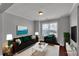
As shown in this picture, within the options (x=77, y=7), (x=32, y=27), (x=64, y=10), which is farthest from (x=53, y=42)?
(x=77, y=7)

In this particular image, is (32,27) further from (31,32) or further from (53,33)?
(53,33)

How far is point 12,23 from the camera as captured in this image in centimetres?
290

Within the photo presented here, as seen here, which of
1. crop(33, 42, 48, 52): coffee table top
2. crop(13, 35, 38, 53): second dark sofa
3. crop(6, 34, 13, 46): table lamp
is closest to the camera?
crop(6, 34, 13, 46): table lamp

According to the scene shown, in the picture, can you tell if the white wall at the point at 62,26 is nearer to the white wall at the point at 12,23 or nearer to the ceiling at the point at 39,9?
the ceiling at the point at 39,9

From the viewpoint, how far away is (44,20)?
307 centimetres

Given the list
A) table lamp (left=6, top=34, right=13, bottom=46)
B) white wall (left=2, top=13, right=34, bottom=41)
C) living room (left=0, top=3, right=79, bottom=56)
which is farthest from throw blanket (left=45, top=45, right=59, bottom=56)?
table lamp (left=6, top=34, right=13, bottom=46)

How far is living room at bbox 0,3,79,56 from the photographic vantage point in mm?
2830

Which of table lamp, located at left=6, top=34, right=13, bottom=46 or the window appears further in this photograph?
the window

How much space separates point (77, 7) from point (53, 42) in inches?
45.9

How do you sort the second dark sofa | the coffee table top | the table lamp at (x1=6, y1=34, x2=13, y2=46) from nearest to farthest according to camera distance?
the table lamp at (x1=6, y1=34, x2=13, y2=46) → the second dark sofa → the coffee table top

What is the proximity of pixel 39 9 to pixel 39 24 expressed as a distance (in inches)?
17.3

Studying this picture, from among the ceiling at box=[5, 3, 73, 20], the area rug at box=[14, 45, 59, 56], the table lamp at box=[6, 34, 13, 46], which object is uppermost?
the ceiling at box=[5, 3, 73, 20]

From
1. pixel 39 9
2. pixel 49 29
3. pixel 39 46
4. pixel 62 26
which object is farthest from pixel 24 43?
pixel 62 26

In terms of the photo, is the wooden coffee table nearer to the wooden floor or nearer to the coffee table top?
the coffee table top
